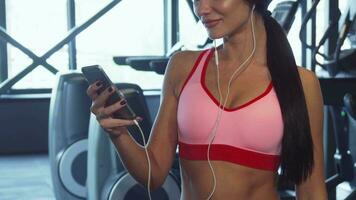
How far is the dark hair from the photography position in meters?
1.14

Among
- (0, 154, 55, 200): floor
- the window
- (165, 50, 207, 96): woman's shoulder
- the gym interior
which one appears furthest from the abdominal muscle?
the window

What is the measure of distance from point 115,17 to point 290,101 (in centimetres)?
476

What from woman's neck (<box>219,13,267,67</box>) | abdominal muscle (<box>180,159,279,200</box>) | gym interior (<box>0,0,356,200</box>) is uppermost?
woman's neck (<box>219,13,267,67</box>)

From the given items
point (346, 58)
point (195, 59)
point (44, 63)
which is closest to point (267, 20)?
point (195, 59)

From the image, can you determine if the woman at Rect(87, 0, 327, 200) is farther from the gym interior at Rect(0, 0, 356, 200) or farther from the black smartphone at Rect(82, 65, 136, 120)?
the gym interior at Rect(0, 0, 356, 200)

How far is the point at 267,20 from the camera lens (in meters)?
1.27

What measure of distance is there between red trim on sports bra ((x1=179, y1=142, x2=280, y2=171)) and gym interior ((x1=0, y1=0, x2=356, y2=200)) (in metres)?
1.61

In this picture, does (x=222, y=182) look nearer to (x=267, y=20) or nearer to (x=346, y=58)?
(x=267, y=20)

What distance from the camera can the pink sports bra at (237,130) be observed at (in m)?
1.14

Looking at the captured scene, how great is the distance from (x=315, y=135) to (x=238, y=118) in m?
0.18

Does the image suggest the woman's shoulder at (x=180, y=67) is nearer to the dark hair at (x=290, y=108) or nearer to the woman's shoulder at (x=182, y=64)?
the woman's shoulder at (x=182, y=64)

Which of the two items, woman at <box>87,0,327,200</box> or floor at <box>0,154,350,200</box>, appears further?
floor at <box>0,154,350,200</box>

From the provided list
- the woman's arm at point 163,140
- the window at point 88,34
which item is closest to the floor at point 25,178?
the window at point 88,34

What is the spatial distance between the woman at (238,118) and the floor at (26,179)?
263 centimetres
